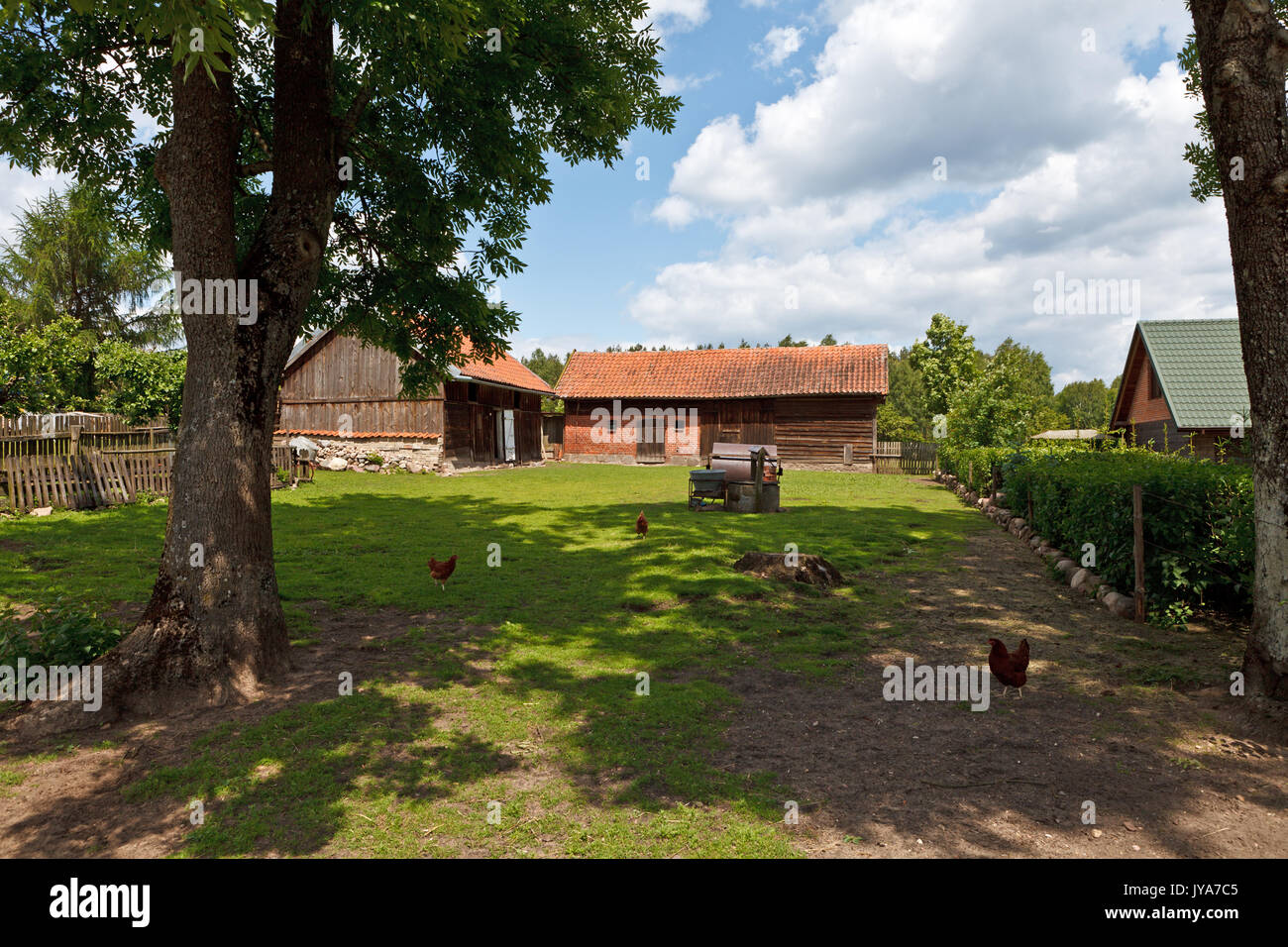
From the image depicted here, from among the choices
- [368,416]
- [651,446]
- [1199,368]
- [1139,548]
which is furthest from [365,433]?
[1199,368]

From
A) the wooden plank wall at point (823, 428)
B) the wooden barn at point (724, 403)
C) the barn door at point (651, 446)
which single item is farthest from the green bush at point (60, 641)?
the barn door at point (651, 446)

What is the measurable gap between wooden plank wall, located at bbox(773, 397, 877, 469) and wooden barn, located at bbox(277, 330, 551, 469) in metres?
15.6

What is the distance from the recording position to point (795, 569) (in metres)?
9.80

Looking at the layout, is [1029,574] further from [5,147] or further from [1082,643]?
[5,147]

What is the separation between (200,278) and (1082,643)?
9.10m

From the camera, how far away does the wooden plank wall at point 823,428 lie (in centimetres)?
3656

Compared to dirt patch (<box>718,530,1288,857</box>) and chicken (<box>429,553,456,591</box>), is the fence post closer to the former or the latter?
dirt patch (<box>718,530,1288,857</box>)

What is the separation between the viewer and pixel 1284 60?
5.19 m

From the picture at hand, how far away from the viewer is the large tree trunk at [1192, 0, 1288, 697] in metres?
5.12

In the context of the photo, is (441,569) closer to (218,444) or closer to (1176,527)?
(218,444)

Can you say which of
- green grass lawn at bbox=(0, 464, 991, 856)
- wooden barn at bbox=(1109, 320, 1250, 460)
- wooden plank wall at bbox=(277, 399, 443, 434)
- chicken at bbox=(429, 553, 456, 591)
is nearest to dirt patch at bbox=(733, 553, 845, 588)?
green grass lawn at bbox=(0, 464, 991, 856)

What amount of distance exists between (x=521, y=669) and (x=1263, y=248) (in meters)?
6.89

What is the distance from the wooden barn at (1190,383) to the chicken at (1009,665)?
19609 mm

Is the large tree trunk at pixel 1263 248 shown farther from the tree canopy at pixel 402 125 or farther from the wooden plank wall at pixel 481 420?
the wooden plank wall at pixel 481 420
